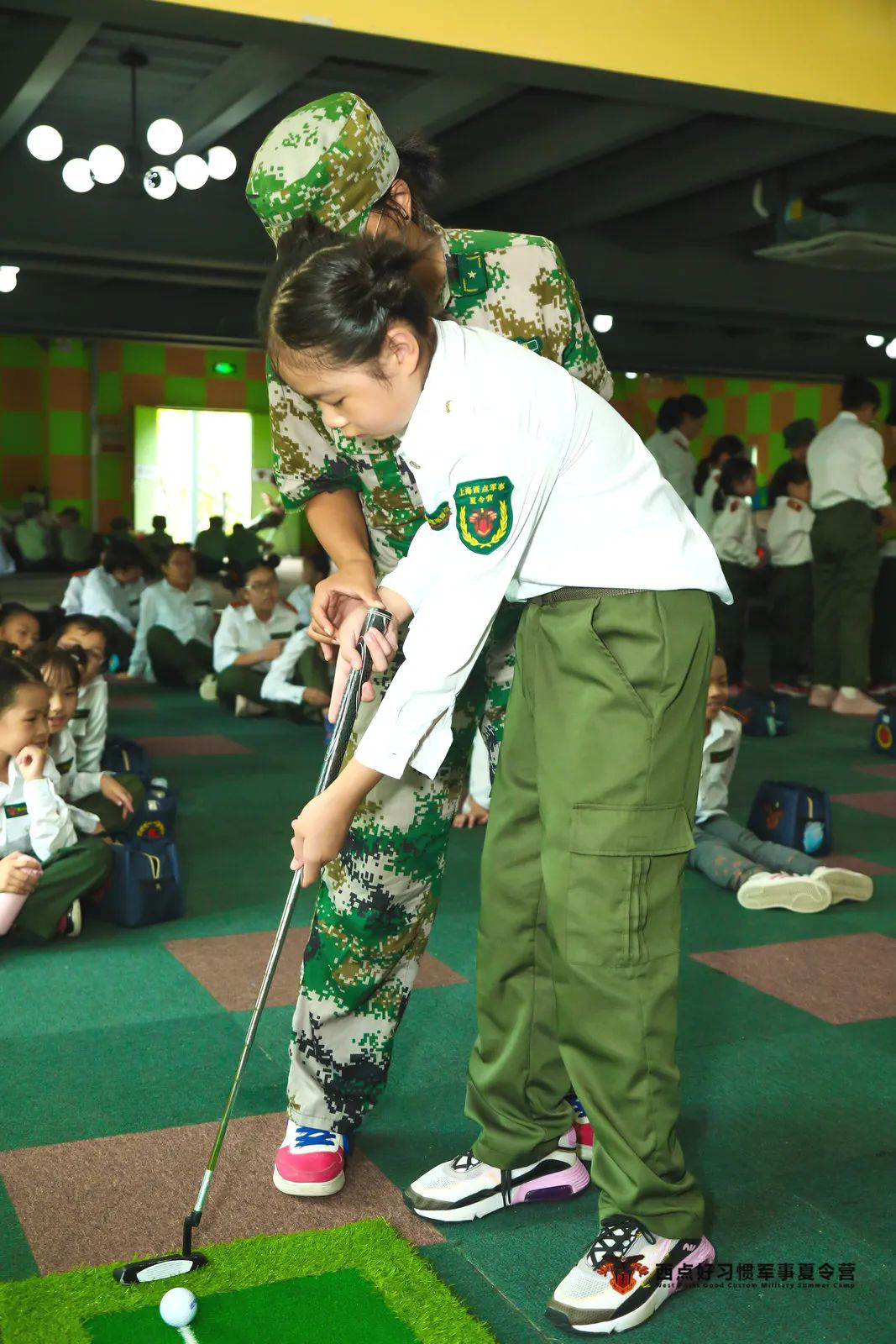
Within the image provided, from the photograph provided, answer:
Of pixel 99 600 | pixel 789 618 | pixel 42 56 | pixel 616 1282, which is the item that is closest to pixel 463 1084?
pixel 616 1282

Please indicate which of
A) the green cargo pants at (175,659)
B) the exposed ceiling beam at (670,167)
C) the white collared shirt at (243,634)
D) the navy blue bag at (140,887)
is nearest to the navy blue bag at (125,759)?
the navy blue bag at (140,887)

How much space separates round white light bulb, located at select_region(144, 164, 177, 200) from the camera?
5947mm

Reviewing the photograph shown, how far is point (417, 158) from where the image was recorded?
1804 mm

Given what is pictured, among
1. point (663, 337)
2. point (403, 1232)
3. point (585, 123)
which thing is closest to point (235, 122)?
point (585, 123)


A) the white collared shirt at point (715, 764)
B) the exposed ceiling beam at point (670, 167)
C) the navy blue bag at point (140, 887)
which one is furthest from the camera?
the exposed ceiling beam at point (670, 167)

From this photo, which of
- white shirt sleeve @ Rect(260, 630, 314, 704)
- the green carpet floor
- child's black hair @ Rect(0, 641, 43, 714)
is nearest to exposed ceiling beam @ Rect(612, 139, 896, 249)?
white shirt sleeve @ Rect(260, 630, 314, 704)

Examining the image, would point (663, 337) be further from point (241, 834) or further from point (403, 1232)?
point (403, 1232)

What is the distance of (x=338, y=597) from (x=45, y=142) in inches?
178

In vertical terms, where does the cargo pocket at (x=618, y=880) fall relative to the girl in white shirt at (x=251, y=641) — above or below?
above

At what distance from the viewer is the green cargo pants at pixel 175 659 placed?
7.53 meters

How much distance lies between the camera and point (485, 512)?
1.44 meters

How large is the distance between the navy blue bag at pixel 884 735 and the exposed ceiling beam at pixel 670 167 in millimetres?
2446

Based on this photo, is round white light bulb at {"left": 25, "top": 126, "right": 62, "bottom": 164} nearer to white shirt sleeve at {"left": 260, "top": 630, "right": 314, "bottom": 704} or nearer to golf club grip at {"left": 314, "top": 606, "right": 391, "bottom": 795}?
white shirt sleeve at {"left": 260, "top": 630, "right": 314, "bottom": 704}

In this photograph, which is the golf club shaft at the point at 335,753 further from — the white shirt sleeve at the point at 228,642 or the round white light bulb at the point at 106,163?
the white shirt sleeve at the point at 228,642
